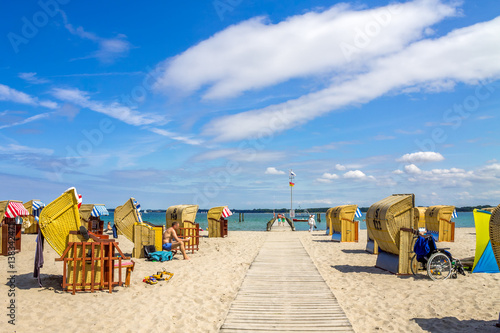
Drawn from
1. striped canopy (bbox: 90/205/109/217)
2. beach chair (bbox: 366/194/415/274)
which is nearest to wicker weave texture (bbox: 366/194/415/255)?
beach chair (bbox: 366/194/415/274)

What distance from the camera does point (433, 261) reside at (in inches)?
396

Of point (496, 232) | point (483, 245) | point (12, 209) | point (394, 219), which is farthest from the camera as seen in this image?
point (12, 209)

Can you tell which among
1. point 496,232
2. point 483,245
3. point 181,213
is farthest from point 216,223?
point 496,232

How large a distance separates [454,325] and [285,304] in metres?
2.98

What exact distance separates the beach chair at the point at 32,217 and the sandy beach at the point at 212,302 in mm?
18046

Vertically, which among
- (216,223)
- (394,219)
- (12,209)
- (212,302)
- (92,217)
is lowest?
(212,302)

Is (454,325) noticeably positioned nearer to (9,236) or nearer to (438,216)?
(9,236)

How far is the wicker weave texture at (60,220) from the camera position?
8.48 meters

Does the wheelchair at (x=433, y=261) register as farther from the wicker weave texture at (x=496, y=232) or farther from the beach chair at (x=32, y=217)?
the beach chair at (x=32, y=217)

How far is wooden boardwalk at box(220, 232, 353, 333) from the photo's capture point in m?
6.17

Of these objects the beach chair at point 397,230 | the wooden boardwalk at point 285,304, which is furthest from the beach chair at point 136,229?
the beach chair at point 397,230

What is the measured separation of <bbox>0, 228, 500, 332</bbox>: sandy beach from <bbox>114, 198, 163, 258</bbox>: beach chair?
6.25ft

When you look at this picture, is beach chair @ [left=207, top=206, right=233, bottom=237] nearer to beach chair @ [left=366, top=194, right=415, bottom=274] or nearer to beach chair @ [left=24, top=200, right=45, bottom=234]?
beach chair @ [left=24, top=200, right=45, bottom=234]

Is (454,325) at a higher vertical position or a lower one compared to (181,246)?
lower
